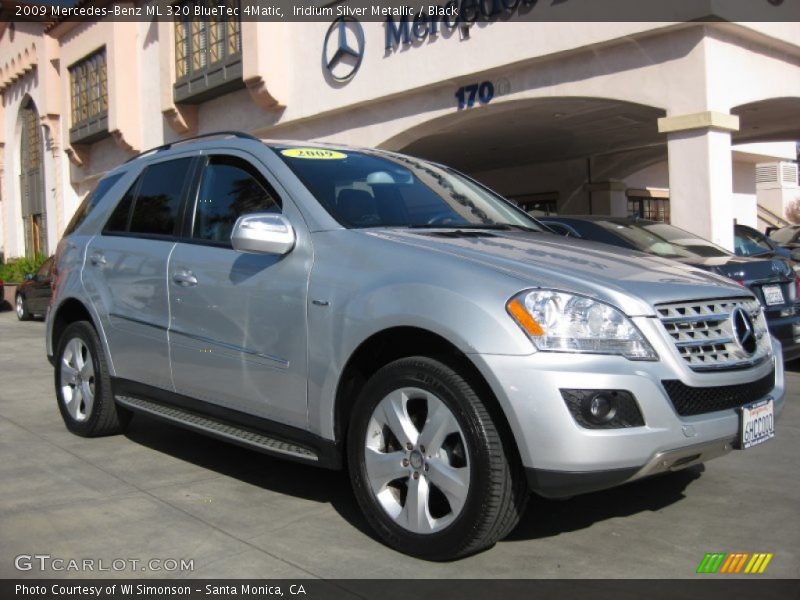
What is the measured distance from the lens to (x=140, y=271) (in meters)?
4.90

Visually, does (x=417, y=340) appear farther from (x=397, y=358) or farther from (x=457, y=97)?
(x=457, y=97)

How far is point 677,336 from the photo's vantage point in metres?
3.25

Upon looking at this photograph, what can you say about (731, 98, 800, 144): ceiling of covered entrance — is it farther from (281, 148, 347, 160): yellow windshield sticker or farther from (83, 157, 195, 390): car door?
(83, 157, 195, 390): car door

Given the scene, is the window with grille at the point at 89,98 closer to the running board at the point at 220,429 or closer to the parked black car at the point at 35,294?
the parked black car at the point at 35,294

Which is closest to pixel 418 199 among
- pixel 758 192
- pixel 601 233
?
pixel 601 233

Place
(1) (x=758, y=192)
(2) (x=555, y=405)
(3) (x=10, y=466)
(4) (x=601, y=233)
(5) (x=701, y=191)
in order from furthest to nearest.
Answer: (1) (x=758, y=192) < (5) (x=701, y=191) < (4) (x=601, y=233) < (3) (x=10, y=466) < (2) (x=555, y=405)

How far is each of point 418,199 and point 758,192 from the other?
33444 mm

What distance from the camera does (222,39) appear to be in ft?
61.6

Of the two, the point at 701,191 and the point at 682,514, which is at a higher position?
the point at 701,191

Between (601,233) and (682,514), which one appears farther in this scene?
(601,233)

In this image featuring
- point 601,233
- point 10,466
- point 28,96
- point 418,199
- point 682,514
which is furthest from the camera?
point 28,96

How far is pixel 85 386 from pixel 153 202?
1.39 m

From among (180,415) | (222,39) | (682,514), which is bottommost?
(682,514)

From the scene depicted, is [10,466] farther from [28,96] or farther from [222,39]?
[28,96]
